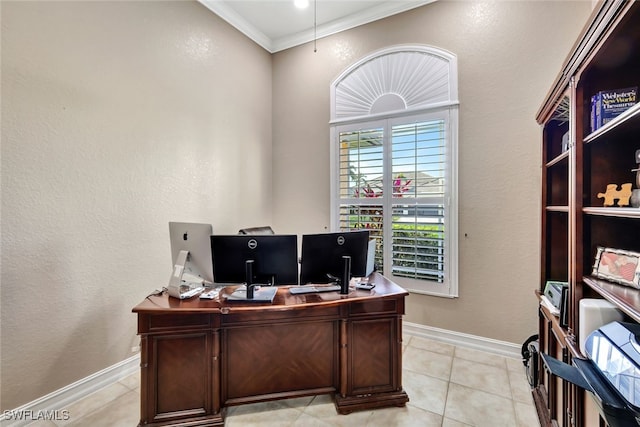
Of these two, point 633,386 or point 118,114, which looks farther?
point 118,114

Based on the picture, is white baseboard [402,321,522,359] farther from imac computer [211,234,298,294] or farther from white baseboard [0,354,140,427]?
white baseboard [0,354,140,427]

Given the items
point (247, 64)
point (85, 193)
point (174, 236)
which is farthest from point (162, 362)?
point (247, 64)

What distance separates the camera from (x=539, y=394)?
198 cm

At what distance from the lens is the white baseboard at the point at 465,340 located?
265cm

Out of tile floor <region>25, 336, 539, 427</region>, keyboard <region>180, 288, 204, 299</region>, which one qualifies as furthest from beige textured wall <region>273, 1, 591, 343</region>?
keyboard <region>180, 288, 204, 299</region>

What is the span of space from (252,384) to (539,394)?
2.02 m

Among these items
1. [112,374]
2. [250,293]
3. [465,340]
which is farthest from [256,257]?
[465,340]

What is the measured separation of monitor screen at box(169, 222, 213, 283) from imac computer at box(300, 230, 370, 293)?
2.15 ft

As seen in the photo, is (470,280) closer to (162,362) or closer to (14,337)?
(162,362)

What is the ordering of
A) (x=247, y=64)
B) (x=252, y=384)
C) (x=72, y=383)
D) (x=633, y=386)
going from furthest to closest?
(x=247, y=64) → (x=72, y=383) → (x=252, y=384) → (x=633, y=386)

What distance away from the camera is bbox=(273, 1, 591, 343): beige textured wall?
8.27ft

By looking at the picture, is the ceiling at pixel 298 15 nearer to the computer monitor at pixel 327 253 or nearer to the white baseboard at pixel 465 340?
the computer monitor at pixel 327 253

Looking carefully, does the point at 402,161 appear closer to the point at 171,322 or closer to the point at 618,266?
the point at 618,266

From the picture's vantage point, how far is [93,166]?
2.17m
